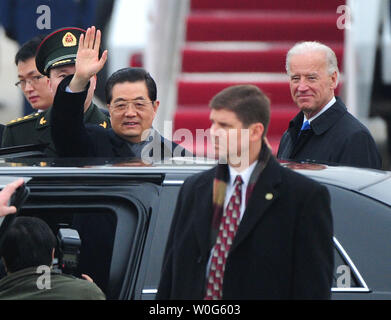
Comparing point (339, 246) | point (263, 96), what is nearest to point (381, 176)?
point (339, 246)

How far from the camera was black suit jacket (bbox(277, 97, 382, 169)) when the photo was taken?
13.2 ft

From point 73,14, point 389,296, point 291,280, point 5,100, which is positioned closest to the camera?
point 291,280

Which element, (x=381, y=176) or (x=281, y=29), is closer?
(x=381, y=176)

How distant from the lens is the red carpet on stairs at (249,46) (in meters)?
7.69

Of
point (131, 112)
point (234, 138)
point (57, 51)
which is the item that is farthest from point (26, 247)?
point (57, 51)

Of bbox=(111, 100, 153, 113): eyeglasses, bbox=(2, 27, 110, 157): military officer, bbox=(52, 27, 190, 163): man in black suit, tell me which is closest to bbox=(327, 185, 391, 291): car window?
bbox=(52, 27, 190, 163): man in black suit

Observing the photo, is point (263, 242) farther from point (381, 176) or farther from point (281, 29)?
point (281, 29)

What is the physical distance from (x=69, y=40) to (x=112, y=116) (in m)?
0.53

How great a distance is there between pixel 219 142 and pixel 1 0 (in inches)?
185

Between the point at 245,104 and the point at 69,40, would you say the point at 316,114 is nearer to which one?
the point at 69,40

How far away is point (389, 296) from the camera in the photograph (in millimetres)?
3059

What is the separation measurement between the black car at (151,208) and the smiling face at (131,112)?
22.2 inches

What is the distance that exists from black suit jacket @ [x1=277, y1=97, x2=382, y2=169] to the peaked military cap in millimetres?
1014

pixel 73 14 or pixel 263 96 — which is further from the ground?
pixel 73 14
